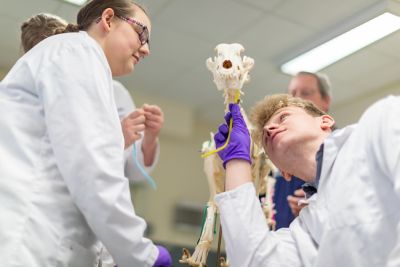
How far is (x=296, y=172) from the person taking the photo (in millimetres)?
1485

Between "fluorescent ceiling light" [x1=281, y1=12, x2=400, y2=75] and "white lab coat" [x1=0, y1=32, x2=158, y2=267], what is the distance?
195 centimetres

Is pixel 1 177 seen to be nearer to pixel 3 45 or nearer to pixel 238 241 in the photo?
pixel 238 241

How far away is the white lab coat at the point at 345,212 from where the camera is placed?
3.55 ft

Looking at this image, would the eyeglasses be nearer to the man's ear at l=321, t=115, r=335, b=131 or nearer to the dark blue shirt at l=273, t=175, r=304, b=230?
the man's ear at l=321, t=115, r=335, b=131

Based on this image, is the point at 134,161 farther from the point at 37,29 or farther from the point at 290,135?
the point at 290,135

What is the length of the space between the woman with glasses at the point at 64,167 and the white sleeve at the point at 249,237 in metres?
0.20

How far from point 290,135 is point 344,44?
6.85 ft

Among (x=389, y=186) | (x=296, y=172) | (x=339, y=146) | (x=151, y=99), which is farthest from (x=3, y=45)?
(x=389, y=186)

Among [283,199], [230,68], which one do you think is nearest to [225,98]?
[230,68]

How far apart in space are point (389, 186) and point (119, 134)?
0.67 metres

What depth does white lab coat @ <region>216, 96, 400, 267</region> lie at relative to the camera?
1.08 meters

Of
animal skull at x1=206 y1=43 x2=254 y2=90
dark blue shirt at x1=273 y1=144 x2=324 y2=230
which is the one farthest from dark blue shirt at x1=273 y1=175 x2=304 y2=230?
animal skull at x1=206 y1=43 x2=254 y2=90

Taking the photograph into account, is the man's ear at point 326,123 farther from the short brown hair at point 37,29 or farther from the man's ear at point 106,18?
the short brown hair at point 37,29

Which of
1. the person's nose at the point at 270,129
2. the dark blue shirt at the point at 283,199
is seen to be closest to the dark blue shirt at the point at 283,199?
the dark blue shirt at the point at 283,199
